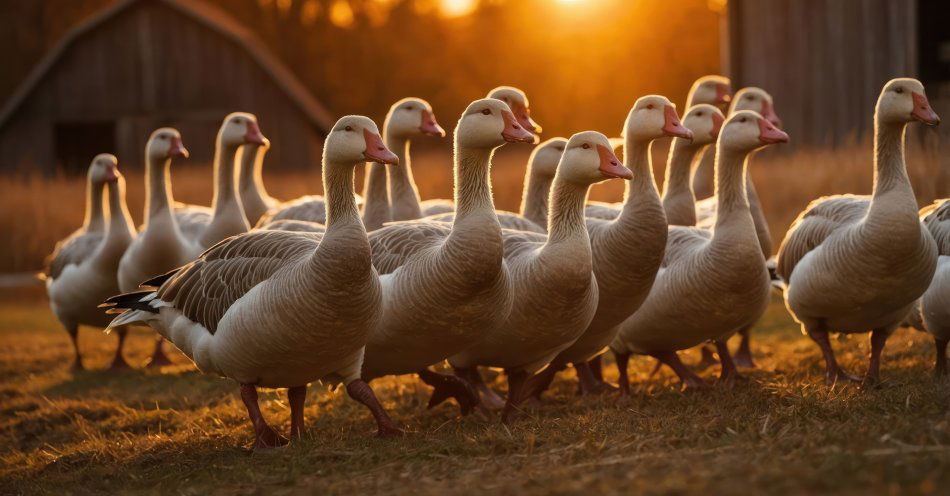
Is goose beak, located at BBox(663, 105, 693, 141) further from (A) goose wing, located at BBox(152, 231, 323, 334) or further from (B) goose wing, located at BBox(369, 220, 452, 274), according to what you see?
(A) goose wing, located at BBox(152, 231, 323, 334)

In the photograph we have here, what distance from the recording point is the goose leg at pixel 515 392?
808 centimetres

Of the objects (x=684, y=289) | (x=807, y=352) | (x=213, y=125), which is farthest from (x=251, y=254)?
(x=213, y=125)

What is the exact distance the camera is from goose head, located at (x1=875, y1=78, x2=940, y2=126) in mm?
8258

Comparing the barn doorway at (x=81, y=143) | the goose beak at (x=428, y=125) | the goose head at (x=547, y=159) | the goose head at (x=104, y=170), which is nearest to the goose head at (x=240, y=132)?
Result: the goose head at (x=104, y=170)

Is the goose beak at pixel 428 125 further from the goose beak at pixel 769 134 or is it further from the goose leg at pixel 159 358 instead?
the goose leg at pixel 159 358

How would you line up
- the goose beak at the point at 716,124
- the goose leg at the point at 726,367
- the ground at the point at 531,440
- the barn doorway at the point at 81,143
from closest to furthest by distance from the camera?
the ground at the point at 531,440
the goose leg at the point at 726,367
the goose beak at the point at 716,124
the barn doorway at the point at 81,143

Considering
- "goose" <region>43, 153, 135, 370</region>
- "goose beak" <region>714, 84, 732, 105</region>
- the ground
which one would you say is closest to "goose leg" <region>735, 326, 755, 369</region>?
the ground

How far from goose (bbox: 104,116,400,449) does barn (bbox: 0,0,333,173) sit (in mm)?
22787

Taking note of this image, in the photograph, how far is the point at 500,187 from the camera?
21438 millimetres

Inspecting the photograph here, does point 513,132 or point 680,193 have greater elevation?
point 513,132

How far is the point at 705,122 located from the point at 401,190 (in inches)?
112

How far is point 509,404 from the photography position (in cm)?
816

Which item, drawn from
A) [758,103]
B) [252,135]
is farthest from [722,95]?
[252,135]

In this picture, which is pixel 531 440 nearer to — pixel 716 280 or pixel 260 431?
pixel 260 431
